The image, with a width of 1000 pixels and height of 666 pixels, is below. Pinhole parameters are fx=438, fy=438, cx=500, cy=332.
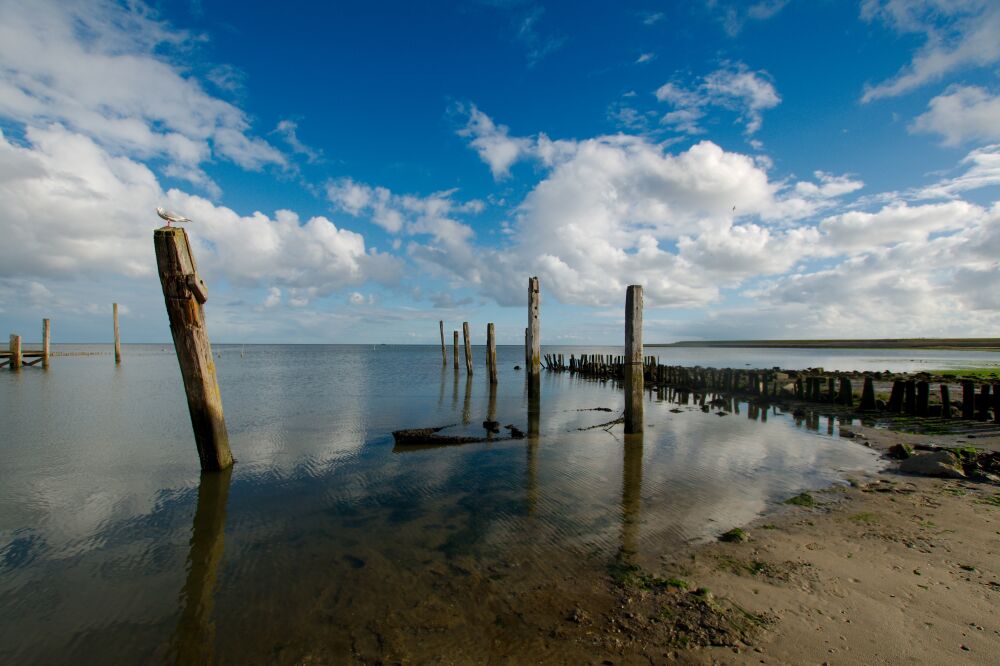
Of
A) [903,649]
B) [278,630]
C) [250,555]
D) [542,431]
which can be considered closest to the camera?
[903,649]

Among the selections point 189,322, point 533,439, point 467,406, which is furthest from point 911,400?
point 189,322

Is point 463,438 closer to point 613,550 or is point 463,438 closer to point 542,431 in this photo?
point 542,431

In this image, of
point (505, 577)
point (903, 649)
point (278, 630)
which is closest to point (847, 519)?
point (903, 649)

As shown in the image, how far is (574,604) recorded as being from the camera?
389 centimetres

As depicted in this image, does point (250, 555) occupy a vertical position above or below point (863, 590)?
below

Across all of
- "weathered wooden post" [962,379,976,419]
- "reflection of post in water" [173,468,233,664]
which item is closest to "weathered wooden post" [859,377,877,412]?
"weathered wooden post" [962,379,976,419]

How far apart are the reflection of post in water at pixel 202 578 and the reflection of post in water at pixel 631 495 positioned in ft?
13.2

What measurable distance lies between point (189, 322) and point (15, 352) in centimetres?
3747

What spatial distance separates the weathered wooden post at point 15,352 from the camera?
30403mm

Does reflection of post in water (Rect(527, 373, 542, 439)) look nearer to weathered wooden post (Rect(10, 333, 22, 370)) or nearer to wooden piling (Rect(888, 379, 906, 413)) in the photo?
wooden piling (Rect(888, 379, 906, 413))

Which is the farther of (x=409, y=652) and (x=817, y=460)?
(x=817, y=460)

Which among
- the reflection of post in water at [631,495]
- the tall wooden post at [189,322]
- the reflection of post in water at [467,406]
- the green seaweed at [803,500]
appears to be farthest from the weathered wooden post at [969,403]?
the tall wooden post at [189,322]

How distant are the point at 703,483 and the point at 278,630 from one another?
6652 millimetres

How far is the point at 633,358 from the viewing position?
11.3 m
